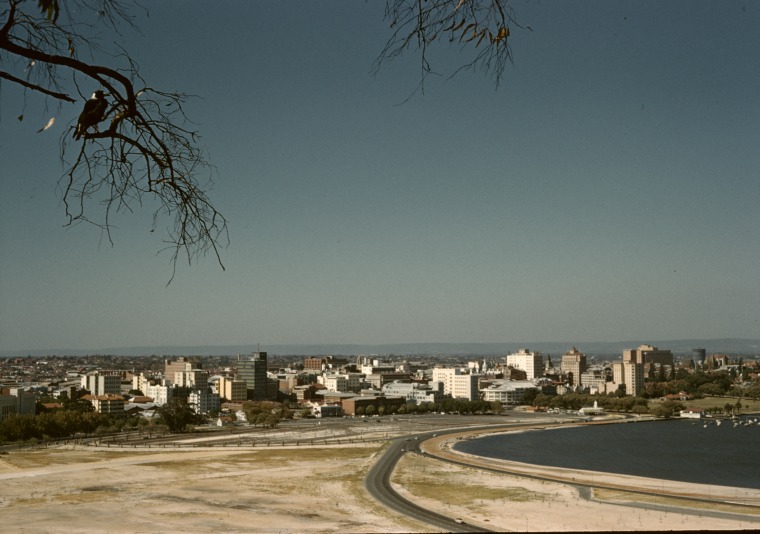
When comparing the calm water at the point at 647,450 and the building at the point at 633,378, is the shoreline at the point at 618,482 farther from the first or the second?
the building at the point at 633,378

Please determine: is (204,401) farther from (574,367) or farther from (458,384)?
(574,367)

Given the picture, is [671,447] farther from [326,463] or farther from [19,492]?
[19,492]

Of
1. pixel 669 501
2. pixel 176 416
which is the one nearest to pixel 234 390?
pixel 176 416

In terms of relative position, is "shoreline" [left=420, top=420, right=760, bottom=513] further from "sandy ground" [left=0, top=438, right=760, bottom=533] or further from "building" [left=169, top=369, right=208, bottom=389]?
"building" [left=169, top=369, right=208, bottom=389]

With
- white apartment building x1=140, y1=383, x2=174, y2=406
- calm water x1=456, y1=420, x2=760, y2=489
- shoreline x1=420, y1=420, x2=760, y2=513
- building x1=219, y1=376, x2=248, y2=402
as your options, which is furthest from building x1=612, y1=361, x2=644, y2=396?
shoreline x1=420, y1=420, x2=760, y2=513

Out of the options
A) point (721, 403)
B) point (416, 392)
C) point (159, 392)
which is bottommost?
point (721, 403)

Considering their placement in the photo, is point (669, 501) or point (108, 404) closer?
point (669, 501)
